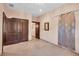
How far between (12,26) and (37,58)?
393 centimetres

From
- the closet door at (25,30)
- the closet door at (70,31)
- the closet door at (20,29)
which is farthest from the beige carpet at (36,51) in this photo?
the closet door at (25,30)

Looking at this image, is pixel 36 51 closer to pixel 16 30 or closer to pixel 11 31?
pixel 11 31

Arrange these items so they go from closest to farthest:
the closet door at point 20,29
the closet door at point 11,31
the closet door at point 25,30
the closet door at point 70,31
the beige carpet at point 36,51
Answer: the beige carpet at point 36,51
the closet door at point 70,31
the closet door at point 11,31
the closet door at point 20,29
the closet door at point 25,30

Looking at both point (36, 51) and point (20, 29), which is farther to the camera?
point (20, 29)

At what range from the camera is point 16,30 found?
6219 millimetres

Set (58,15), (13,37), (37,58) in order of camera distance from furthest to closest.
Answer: (13,37)
(58,15)
(37,58)

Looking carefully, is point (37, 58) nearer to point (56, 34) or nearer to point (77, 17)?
point (77, 17)

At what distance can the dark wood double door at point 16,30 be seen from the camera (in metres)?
5.30

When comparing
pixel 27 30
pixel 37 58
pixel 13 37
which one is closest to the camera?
pixel 37 58

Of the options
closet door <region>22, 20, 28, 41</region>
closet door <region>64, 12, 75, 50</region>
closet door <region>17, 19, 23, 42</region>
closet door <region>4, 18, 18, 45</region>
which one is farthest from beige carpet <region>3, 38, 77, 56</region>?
closet door <region>22, 20, 28, 41</region>

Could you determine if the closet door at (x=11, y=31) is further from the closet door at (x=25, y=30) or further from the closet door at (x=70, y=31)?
the closet door at (x=70, y=31)

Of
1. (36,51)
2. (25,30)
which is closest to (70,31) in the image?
(36,51)

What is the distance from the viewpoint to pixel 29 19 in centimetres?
723

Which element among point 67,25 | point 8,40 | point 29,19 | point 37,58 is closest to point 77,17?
point 67,25
